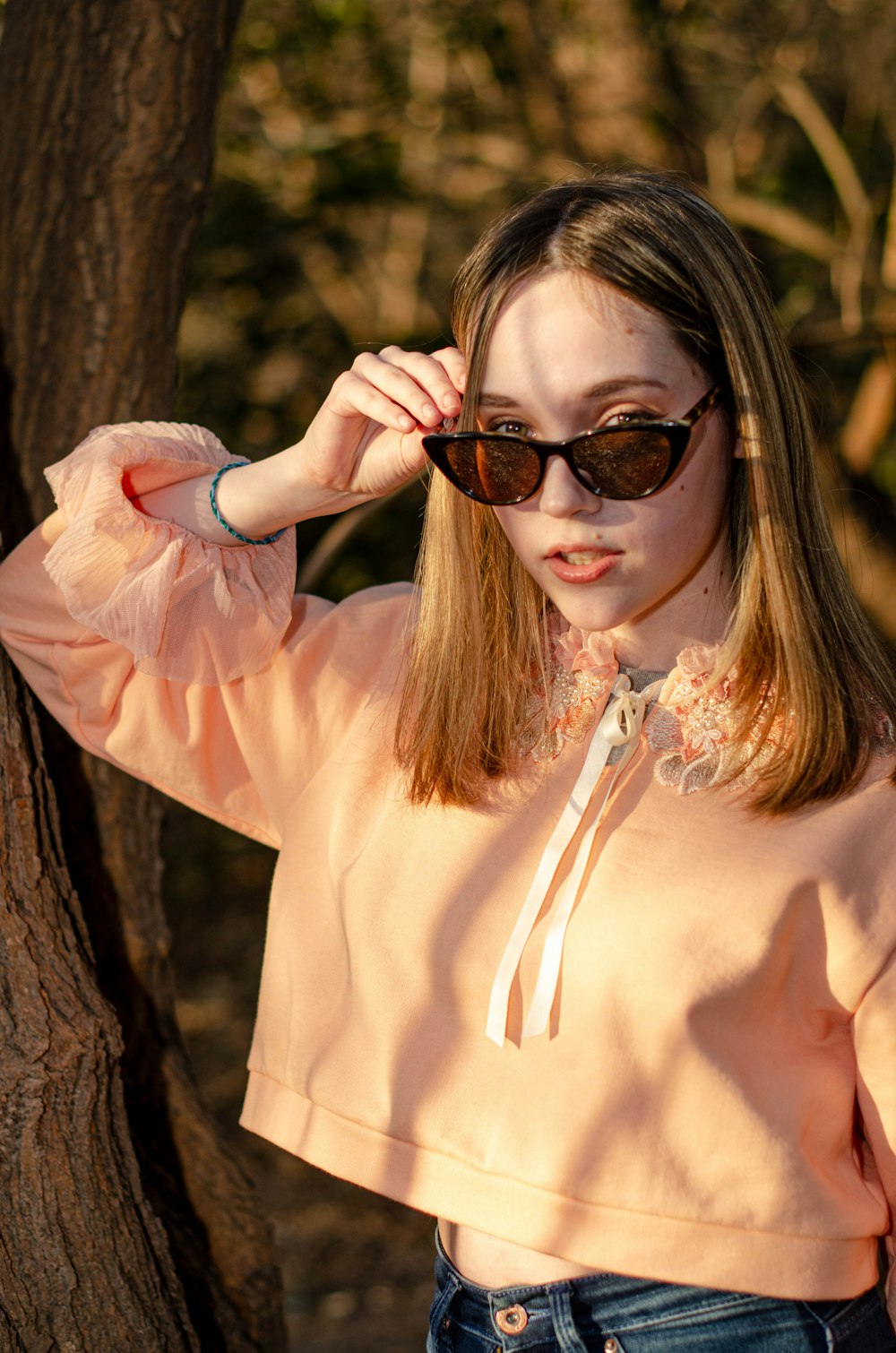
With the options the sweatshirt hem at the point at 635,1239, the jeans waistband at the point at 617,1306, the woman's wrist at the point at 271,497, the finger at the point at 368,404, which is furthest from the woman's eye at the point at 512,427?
the jeans waistband at the point at 617,1306

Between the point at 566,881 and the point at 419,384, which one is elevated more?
the point at 419,384

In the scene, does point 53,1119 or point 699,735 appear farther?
point 53,1119

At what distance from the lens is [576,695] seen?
1784 mm

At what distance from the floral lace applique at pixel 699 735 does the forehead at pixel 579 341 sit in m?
0.38

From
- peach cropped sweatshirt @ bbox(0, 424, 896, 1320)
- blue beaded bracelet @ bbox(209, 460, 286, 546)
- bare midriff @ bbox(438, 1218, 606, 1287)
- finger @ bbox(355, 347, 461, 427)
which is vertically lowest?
bare midriff @ bbox(438, 1218, 606, 1287)

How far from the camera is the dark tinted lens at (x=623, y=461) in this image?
4.96 ft

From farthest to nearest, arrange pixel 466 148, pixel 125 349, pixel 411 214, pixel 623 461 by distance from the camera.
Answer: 1. pixel 411 214
2. pixel 466 148
3. pixel 125 349
4. pixel 623 461

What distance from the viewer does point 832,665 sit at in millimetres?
1670

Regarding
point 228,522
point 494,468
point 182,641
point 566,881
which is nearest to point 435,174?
point 228,522

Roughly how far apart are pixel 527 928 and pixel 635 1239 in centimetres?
39

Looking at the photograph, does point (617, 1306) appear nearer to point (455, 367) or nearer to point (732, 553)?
point (732, 553)

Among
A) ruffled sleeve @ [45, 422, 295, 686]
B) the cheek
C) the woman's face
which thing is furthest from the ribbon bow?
ruffled sleeve @ [45, 422, 295, 686]

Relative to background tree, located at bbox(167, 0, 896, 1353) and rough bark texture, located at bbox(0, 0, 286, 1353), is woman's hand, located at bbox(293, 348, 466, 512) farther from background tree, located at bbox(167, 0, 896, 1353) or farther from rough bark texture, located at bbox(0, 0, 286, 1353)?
background tree, located at bbox(167, 0, 896, 1353)

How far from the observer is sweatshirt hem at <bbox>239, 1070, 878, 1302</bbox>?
1.57m
